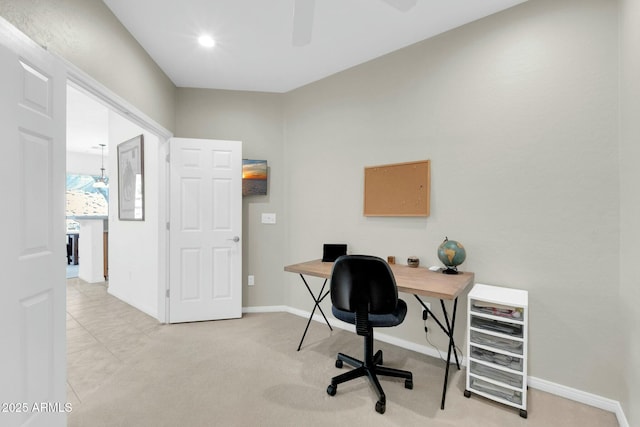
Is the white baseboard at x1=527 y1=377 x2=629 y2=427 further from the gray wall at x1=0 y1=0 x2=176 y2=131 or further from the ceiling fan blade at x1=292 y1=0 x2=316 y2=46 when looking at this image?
the gray wall at x1=0 y1=0 x2=176 y2=131

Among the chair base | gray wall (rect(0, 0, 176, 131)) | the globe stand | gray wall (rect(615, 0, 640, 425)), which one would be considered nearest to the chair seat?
the chair base

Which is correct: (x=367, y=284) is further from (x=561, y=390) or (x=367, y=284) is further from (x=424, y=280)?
(x=561, y=390)

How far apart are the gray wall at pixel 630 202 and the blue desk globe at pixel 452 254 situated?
0.87 metres

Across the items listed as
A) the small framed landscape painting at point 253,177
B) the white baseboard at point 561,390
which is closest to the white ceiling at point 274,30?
the small framed landscape painting at point 253,177

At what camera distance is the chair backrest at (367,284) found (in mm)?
1770

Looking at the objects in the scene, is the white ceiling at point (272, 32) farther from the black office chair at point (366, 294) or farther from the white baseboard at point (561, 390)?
the white baseboard at point (561, 390)

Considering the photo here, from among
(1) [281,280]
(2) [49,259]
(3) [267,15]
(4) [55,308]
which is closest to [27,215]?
(2) [49,259]

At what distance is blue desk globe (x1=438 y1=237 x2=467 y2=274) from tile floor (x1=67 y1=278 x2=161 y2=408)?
2659mm

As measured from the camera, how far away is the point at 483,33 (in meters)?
2.24

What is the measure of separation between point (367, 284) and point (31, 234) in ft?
5.71

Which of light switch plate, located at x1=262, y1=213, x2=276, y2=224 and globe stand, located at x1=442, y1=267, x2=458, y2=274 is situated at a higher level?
light switch plate, located at x1=262, y1=213, x2=276, y2=224

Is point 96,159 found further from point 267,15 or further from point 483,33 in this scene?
point 483,33

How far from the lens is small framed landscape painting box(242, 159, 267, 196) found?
3447 mm

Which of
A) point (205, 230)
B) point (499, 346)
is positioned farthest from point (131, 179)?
point (499, 346)
